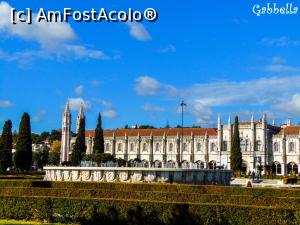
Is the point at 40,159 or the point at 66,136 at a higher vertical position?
the point at 66,136

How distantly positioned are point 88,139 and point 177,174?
204 ft

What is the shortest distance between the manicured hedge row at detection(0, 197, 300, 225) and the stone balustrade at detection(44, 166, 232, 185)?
13.8 meters

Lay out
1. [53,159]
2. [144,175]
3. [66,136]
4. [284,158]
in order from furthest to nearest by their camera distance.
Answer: [53,159]
[66,136]
[284,158]
[144,175]

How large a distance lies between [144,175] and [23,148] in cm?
3103

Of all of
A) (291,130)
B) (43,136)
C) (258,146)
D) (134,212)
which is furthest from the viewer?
(43,136)

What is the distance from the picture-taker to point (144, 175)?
1309 inches

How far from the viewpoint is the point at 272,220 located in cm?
1672

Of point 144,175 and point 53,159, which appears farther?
point 53,159

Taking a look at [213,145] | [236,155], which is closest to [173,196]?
[236,155]

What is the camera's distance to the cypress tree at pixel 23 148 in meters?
59.6

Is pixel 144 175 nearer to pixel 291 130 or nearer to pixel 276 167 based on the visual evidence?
pixel 276 167

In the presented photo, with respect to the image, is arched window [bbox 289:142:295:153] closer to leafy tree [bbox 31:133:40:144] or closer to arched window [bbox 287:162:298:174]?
arched window [bbox 287:162:298:174]

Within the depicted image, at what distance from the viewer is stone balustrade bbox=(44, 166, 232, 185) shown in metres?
33.0

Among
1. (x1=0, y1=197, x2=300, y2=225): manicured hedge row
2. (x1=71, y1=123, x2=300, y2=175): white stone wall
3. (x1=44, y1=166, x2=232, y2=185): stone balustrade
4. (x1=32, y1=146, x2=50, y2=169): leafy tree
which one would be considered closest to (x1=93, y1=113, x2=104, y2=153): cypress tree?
(x1=71, y1=123, x2=300, y2=175): white stone wall
